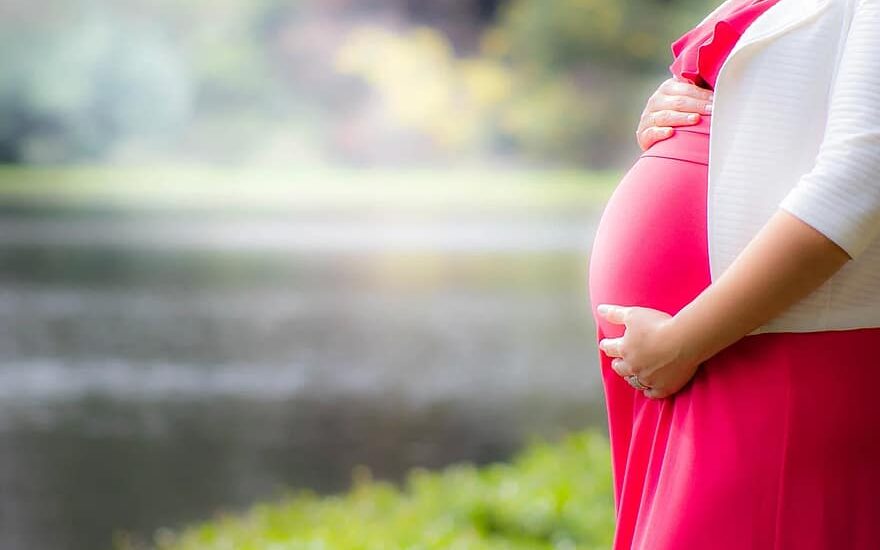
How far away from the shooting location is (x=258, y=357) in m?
6.83

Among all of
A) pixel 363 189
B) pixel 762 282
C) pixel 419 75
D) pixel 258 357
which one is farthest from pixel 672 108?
pixel 419 75

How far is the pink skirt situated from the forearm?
0.04 meters

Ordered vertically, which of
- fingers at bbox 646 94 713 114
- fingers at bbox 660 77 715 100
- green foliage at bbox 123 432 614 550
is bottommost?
green foliage at bbox 123 432 614 550

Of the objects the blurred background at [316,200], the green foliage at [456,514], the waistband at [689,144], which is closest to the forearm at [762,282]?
the waistband at [689,144]

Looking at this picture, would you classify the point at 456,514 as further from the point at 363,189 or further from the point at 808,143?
the point at 363,189

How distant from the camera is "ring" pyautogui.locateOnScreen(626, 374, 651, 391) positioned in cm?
86

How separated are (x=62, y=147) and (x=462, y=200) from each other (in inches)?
162

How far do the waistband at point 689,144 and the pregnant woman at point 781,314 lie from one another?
0.05 m

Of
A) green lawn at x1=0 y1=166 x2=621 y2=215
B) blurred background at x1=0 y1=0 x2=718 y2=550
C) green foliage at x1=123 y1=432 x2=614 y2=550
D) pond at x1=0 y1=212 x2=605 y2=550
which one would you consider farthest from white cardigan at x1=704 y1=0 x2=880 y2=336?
green lawn at x1=0 y1=166 x2=621 y2=215

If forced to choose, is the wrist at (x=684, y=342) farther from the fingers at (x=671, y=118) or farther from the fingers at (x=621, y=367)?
the fingers at (x=671, y=118)

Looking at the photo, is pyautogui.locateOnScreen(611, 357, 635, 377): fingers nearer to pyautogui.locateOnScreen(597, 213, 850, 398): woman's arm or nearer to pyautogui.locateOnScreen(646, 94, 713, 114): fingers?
pyautogui.locateOnScreen(597, 213, 850, 398): woman's arm

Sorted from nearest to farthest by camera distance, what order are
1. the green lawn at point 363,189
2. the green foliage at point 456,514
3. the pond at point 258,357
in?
the green foliage at point 456,514, the pond at point 258,357, the green lawn at point 363,189

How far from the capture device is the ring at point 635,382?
0.86 meters

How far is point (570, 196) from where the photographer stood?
37.8 ft
